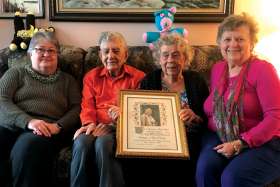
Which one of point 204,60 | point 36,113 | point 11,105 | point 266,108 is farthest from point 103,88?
point 266,108

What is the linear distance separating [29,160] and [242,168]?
105cm

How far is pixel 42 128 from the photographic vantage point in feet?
6.52

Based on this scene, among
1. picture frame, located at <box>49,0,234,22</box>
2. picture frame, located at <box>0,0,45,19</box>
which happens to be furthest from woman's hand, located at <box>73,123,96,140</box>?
picture frame, located at <box>0,0,45,19</box>

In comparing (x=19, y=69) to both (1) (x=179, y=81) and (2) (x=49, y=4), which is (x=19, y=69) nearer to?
(2) (x=49, y=4)

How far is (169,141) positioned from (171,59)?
52 centimetres

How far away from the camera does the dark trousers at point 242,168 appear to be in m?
1.62

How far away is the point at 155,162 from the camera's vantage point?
1.89 metres

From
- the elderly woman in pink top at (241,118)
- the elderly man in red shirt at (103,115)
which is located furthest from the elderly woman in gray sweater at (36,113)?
the elderly woman in pink top at (241,118)

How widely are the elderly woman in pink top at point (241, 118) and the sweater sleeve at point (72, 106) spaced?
2.54 feet

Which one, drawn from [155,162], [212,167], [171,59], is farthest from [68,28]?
[212,167]

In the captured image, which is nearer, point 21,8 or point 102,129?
point 102,129

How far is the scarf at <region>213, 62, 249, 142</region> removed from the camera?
5.93ft

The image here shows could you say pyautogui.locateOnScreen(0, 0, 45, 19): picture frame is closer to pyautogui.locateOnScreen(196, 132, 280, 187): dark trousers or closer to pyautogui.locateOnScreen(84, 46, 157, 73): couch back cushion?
pyautogui.locateOnScreen(84, 46, 157, 73): couch back cushion

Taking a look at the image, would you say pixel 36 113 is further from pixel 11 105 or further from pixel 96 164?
pixel 96 164
